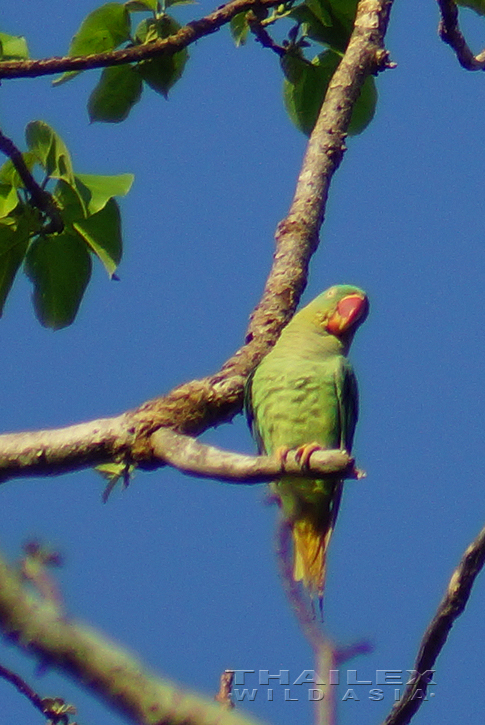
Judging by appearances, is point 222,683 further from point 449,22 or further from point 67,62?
point 449,22

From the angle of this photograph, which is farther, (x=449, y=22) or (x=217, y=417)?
(x=449, y=22)

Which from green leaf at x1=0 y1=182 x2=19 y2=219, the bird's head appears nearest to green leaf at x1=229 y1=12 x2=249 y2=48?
the bird's head

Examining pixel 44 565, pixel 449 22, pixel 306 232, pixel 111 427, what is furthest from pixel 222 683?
pixel 449 22

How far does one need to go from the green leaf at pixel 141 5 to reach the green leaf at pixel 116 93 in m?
0.23

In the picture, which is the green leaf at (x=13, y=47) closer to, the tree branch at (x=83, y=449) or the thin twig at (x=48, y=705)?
the tree branch at (x=83, y=449)

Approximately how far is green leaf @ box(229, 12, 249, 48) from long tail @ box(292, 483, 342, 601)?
1809 millimetres

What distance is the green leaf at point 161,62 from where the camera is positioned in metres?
3.70

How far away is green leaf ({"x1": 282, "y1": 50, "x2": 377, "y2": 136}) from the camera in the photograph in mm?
3869

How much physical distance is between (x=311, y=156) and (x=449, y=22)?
718mm

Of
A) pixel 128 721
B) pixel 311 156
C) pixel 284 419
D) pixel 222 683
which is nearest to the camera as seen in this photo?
pixel 128 721

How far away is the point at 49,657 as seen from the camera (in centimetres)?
129

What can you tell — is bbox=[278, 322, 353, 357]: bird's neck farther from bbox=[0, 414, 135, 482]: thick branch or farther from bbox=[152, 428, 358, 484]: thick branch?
bbox=[152, 428, 358, 484]: thick branch

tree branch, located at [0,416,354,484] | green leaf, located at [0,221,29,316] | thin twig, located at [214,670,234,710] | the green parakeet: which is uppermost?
green leaf, located at [0,221,29,316]

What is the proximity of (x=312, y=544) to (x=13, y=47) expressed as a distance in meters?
2.10
